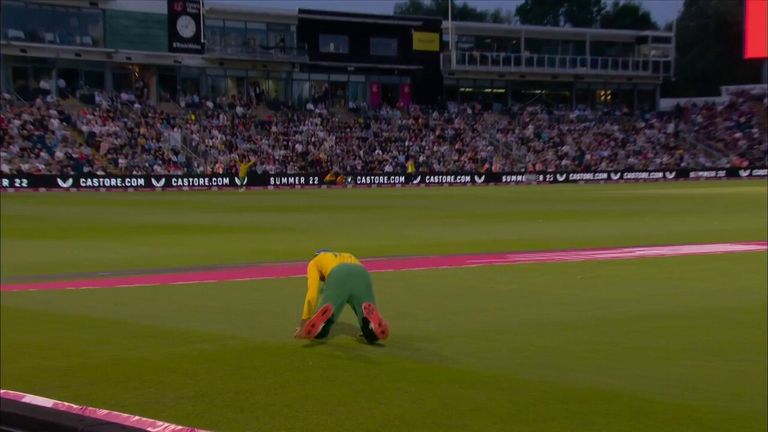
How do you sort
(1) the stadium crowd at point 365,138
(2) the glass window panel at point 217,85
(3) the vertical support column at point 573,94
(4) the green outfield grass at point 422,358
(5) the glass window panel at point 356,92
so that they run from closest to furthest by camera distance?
(4) the green outfield grass at point 422,358 → (1) the stadium crowd at point 365,138 → (2) the glass window panel at point 217,85 → (5) the glass window panel at point 356,92 → (3) the vertical support column at point 573,94

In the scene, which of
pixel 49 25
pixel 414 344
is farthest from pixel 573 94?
pixel 49 25

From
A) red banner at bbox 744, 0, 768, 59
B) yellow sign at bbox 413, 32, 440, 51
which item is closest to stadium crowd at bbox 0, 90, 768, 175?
yellow sign at bbox 413, 32, 440, 51

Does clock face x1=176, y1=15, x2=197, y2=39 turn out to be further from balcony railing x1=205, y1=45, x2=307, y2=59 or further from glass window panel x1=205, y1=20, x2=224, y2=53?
glass window panel x1=205, y1=20, x2=224, y2=53

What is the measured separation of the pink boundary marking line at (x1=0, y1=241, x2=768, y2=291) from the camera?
42.4 ft

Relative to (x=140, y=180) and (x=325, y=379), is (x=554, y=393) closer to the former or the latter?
(x=325, y=379)

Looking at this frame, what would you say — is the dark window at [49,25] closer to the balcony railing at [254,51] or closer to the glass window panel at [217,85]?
the balcony railing at [254,51]

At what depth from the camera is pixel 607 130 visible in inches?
2060

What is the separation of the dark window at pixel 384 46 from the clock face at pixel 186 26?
18364 millimetres

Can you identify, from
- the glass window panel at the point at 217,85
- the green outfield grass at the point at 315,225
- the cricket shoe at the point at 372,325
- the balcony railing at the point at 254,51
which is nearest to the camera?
the cricket shoe at the point at 372,325

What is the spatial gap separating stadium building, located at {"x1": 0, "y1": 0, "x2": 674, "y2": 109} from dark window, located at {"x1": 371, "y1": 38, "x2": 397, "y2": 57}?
42 millimetres

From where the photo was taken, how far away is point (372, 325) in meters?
8.06

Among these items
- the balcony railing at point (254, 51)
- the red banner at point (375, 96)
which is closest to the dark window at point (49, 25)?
the balcony railing at point (254, 51)

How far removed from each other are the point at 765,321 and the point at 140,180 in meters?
18.9

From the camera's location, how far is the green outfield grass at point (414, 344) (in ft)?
21.1
